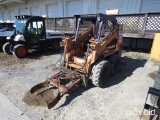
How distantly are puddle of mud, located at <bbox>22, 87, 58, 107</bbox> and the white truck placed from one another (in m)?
3.69

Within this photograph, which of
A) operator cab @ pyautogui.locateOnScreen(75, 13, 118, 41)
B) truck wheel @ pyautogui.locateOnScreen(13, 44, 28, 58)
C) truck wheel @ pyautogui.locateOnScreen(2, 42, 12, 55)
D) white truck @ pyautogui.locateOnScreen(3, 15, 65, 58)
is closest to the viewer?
operator cab @ pyautogui.locateOnScreen(75, 13, 118, 41)

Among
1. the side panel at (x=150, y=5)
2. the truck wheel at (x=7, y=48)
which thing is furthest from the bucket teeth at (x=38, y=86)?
the side panel at (x=150, y=5)

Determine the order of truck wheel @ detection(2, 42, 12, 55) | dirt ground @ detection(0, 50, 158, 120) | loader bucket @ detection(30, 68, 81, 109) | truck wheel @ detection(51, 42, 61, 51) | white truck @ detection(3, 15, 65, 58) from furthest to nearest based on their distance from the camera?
truck wheel @ detection(51, 42, 61, 51) < truck wheel @ detection(2, 42, 12, 55) < white truck @ detection(3, 15, 65, 58) < loader bucket @ detection(30, 68, 81, 109) < dirt ground @ detection(0, 50, 158, 120)

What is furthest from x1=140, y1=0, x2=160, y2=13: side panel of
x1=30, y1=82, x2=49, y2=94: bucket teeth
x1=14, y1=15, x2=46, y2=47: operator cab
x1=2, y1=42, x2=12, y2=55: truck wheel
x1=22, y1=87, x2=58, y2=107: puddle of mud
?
x1=2, y1=42, x2=12, y2=55: truck wheel

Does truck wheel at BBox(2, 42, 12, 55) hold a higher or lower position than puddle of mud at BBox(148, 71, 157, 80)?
higher

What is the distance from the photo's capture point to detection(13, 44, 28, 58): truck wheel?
6813 millimetres

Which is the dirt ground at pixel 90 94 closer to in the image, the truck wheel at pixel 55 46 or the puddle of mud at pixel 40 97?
the puddle of mud at pixel 40 97

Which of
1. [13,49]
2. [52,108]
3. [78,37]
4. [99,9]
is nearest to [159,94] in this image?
[52,108]

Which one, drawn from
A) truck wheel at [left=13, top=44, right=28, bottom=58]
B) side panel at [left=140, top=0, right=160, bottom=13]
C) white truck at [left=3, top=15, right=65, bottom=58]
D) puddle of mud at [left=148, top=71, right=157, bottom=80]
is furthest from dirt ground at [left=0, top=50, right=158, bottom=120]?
side panel at [left=140, top=0, right=160, bottom=13]

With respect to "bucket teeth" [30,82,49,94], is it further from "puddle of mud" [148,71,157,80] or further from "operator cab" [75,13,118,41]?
"puddle of mud" [148,71,157,80]

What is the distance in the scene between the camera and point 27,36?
708cm

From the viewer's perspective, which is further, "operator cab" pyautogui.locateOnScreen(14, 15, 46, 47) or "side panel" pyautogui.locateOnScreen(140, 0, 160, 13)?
"side panel" pyautogui.locateOnScreen(140, 0, 160, 13)

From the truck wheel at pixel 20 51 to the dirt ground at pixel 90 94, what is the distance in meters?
0.86

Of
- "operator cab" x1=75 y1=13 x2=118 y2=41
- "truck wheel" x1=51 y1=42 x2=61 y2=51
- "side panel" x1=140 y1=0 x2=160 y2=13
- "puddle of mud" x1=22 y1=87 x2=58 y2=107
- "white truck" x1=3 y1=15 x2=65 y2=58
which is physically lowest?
"puddle of mud" x1=22 y1=87 x2=58 y2=107
